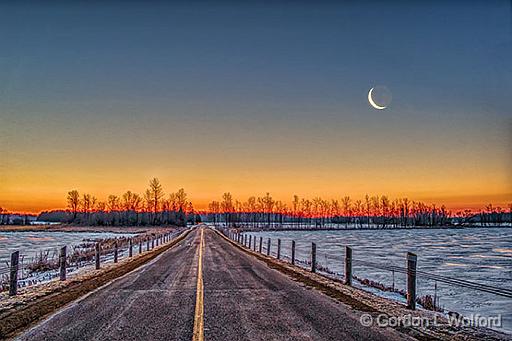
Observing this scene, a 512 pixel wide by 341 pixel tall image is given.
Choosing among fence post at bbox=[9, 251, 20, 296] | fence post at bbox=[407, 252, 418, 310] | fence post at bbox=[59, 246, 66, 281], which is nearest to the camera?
fence post at bbox=[407, 252, 418, 310]

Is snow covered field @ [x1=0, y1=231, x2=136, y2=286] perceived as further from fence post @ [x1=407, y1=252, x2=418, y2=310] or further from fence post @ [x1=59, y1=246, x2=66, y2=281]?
fence post @ [x1=407, y1=252, x2=418, y2=310]

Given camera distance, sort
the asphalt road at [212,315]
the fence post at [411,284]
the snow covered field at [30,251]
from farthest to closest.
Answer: the snow covered field at [30,251], the fence post at [411,284], the asphalt road at [212,315]

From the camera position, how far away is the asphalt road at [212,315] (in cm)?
890

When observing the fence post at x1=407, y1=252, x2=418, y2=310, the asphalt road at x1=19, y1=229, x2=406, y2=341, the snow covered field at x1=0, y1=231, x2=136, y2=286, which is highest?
the fence post at x1=407, y1=252, x2=418, y2=310

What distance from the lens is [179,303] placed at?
12344mm

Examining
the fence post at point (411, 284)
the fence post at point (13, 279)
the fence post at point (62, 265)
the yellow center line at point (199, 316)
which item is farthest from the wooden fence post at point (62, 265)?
the fence post at point (411, 284)

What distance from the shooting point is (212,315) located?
35.0 feet

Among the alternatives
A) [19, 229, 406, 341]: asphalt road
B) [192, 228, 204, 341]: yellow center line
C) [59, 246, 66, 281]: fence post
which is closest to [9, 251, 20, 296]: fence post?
[19, 229, 406, 341]: asphalt road

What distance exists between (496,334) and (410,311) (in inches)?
91.9

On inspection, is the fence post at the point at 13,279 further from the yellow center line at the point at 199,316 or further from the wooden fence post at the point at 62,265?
the yellow center line at the point at 199,316

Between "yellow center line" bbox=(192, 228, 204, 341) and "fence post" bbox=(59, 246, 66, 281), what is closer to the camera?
"yellow center line" bbox=(192, 228, 204, 341)

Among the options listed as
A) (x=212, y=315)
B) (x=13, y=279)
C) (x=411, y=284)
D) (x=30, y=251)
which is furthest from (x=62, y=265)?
(x=30, y=251)

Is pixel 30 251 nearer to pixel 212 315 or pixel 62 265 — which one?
pixel 62 265

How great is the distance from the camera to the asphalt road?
29.2 ft
